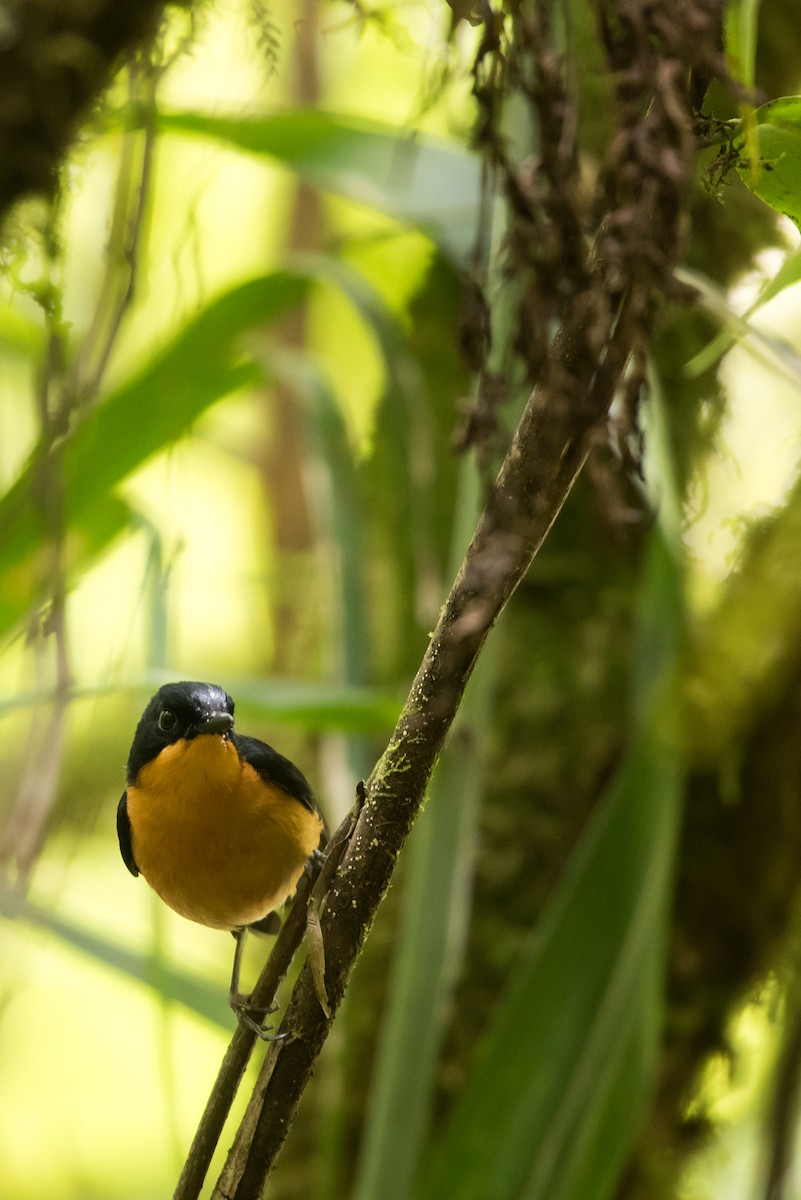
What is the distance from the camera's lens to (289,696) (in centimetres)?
181

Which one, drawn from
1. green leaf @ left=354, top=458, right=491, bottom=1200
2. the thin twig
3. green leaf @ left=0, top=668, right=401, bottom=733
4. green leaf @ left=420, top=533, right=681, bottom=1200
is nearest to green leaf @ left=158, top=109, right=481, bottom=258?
green leaf @ left=354, top=458, right=491, bottom=1200

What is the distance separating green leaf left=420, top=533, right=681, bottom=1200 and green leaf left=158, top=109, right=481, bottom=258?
96cm

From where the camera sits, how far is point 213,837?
5.11 feet

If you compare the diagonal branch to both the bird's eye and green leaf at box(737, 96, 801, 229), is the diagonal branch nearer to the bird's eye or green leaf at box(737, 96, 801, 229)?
green leaf at box(737, 96, 801, 229)

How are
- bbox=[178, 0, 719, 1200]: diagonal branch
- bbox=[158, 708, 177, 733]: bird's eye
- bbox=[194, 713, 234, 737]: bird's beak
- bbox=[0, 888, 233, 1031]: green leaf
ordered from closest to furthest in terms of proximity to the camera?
bbox=[178, 0, 719, 1200]: diagonal branch
bbox=[194, 713, 234, 737]: bird's beak
bbox=[158, 708, 177, 733]: bird's eye
bbox=[0, 888, 233, 1031]: green leaf

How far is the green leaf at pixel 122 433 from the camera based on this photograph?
6.67 feet

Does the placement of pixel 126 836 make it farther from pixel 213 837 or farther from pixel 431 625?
pixel 431 625

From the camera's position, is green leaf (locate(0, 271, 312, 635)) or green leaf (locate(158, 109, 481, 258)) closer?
green leaf (locate(0, 271, 312, 635))

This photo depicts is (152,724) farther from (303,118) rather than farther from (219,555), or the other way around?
(219,555)

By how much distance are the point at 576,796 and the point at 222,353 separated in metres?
1.43

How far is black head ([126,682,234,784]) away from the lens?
4.86 ft

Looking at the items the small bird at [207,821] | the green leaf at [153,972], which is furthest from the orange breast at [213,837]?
the green leaf at [153,972]

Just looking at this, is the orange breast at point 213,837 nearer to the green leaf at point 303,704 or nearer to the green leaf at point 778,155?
the green leaf at point 303,704

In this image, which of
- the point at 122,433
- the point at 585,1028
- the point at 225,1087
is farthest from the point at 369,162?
the point at 225,1087
